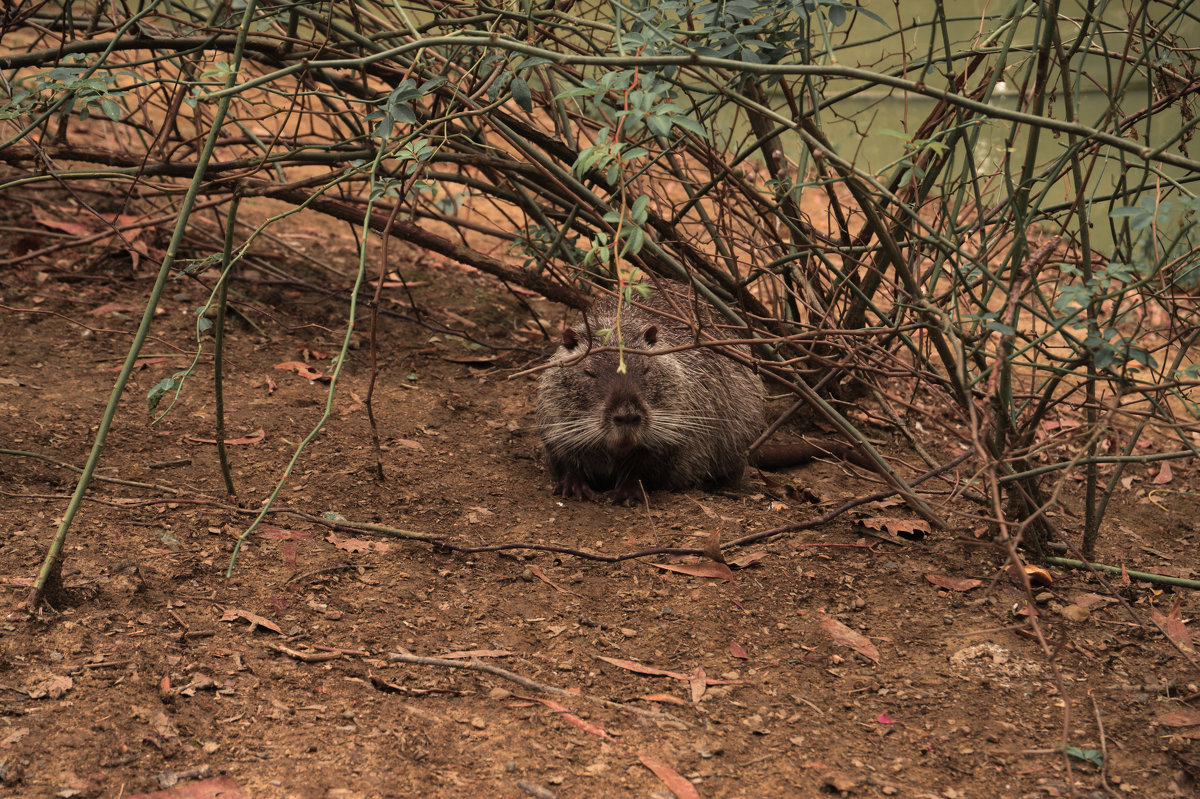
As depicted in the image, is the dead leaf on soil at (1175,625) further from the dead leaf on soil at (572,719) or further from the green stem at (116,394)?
the green stem at (116,394)

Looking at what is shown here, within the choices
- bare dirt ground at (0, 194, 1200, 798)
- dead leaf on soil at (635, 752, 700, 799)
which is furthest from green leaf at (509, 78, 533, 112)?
dead leaf on soil at (635, 752, 700, 799)

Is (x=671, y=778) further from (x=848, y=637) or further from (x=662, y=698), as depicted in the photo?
(x=848, y=637)

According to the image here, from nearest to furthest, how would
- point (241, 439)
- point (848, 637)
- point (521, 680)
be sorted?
1. point (521, 680)
2. point (848, 637)
3. point (241, 439)

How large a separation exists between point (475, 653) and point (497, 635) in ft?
0.48

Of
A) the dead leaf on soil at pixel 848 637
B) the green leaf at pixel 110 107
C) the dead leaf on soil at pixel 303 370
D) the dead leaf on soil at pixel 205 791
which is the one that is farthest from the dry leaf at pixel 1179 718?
the dead leaf on soil at pixel 303 370

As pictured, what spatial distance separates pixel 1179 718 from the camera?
2.77m

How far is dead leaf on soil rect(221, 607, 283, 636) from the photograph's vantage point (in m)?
2.96

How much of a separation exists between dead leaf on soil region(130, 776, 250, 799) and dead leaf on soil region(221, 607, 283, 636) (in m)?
0.67

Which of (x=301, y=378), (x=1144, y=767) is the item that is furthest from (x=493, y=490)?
(x=1144, y=767)

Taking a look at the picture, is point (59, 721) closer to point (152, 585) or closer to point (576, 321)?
point (152, 585)

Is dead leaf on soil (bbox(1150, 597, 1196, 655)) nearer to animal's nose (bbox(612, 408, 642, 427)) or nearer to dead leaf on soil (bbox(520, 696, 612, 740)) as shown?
dead leaf on soil (bbox(520, 696, 612, 740))

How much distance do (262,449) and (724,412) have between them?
2.14 m

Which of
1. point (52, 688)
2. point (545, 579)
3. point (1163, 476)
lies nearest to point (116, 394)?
point (52, 688)

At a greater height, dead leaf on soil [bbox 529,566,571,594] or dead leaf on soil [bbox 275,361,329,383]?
dead leaf on soil [bbox 275,361,329,383]
